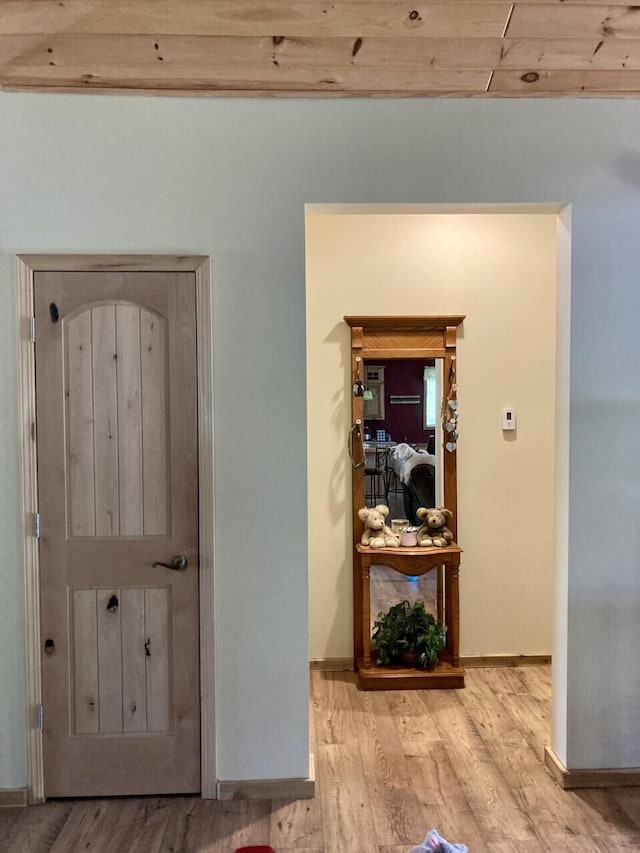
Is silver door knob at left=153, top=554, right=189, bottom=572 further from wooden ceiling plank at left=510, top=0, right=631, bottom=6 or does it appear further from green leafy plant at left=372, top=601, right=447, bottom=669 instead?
wooden ceiling plank at left=510, top=0, right=631, bottom=6

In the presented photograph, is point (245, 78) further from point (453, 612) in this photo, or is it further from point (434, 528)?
point (453, 612)

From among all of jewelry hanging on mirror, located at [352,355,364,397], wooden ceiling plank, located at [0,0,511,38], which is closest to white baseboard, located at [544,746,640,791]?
jewelry hanging on mirror, located at [352,355,364,397]

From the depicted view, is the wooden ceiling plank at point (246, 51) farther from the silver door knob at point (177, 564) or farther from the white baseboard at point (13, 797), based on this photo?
the white baseboard at point (13, 797)

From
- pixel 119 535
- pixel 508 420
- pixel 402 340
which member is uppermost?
pixel 402 340

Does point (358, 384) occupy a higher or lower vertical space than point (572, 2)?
lower

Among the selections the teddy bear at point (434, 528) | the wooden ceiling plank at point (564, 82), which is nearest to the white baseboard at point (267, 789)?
the teddy bear at point (434, 528)

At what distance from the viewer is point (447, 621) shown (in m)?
3.59

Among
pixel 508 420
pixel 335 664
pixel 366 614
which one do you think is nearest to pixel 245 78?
pixel 508 420

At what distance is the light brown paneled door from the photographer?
247 cm

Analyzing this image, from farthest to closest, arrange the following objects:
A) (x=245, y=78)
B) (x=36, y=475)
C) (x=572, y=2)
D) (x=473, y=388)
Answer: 1. (x=473, y=388)
2. (x=36, y=475)
3. (x=245, y=78)
4. (x=572, y=2)

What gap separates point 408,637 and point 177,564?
1594 millimetres

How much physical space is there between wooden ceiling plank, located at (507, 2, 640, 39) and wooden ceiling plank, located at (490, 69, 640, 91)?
170 millimetres

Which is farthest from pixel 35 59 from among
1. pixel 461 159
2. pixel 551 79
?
pixel 551 79

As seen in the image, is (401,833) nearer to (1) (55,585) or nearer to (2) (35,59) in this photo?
(1) (55,585)
